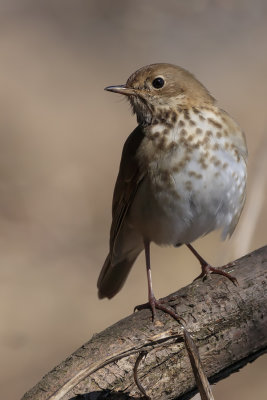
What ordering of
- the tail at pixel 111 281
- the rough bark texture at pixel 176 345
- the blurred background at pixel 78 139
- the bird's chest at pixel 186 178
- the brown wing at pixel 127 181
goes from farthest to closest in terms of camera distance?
1. the blurred background at pixel 78 139
2. the tail at pixel 111 281
3. the brown wing at pixel 127 181
4. the bird's chest at pixel 186 178
5. the rough bark texture at pixel 176 345

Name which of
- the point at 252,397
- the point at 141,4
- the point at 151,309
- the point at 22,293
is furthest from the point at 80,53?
the point at 151,309

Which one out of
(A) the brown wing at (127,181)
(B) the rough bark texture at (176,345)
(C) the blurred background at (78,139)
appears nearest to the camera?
(B) the rough bark texture at (176,345)

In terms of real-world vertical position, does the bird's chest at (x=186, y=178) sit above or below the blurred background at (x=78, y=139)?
below

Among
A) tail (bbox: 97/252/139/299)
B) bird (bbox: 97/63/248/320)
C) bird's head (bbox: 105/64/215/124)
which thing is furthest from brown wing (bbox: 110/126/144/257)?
tail (bbox: 97/252/139/299)

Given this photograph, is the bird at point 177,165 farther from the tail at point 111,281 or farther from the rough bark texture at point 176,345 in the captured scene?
the tail at point 111,281

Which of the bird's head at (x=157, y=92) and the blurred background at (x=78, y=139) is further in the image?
the blurred background at (x=78, y=139)

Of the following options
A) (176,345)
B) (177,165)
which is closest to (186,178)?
(177,165)

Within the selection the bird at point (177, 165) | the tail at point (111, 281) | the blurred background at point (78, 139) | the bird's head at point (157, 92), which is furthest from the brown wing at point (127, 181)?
the blurred background at point (78, 139)

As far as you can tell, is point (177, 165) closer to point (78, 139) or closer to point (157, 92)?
point (157, 92)
